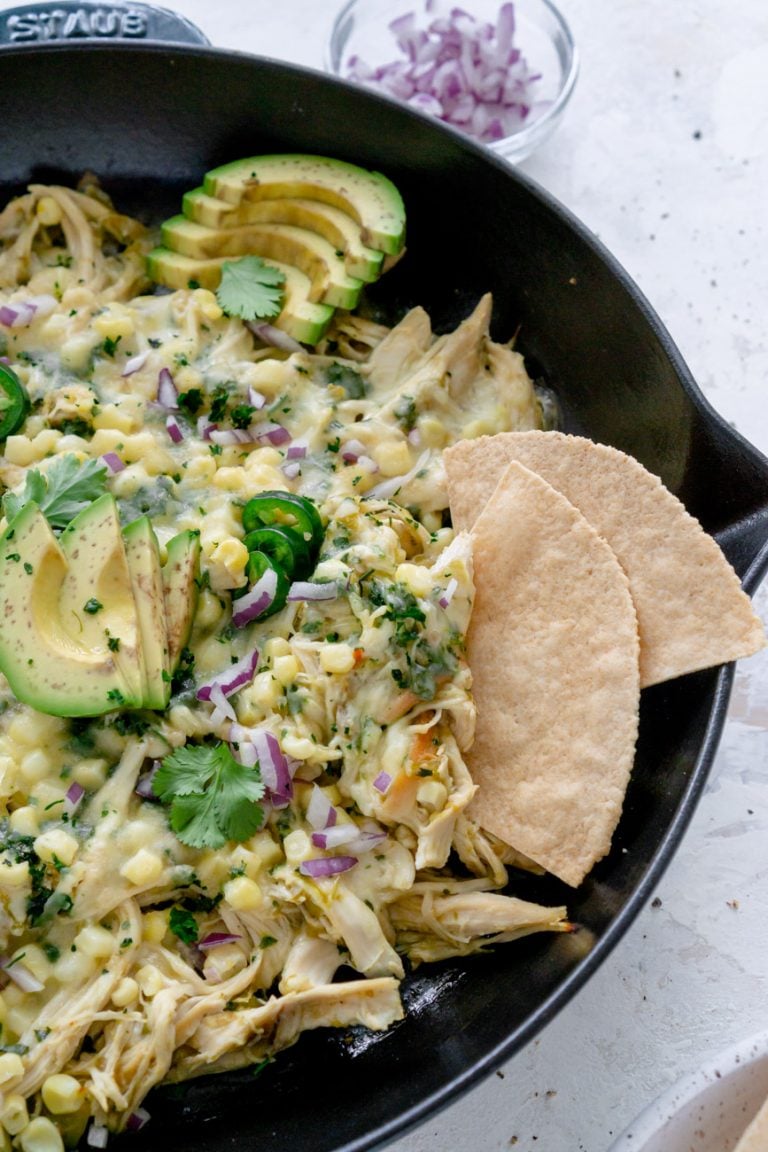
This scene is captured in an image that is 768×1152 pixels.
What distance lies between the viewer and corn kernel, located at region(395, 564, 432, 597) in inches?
142

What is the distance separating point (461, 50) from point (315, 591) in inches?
115

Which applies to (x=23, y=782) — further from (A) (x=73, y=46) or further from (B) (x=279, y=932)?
(A) (x=73, y=46)

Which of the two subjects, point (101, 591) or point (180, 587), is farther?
point (180, 587)

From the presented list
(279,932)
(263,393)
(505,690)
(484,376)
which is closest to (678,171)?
(484,376)

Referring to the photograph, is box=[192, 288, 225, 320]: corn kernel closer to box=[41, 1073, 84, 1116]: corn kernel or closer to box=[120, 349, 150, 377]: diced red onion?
box=[120, 349, 150, 377]: diced red onion

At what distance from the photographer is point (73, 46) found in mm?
4508

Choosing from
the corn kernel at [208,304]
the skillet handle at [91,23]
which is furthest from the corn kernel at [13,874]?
the skillet handle at [91,23]

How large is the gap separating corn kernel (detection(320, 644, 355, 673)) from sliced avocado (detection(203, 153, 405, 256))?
62.1 inches

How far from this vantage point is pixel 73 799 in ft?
11.5

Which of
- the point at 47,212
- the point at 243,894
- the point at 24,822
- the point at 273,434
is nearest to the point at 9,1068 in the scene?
the point at 24,822

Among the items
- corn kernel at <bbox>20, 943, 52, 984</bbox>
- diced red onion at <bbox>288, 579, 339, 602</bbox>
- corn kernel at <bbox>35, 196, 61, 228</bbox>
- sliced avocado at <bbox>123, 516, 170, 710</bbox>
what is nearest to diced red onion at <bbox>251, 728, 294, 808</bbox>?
sliced avocado at <bbox>123, 516, 170, 710</bbox>

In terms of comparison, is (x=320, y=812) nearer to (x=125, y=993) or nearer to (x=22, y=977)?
(x=125, y=993)

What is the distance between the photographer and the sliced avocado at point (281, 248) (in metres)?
4.40

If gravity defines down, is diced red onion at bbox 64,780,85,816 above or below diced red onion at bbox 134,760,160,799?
below
